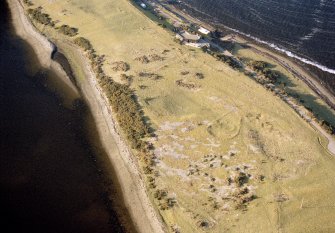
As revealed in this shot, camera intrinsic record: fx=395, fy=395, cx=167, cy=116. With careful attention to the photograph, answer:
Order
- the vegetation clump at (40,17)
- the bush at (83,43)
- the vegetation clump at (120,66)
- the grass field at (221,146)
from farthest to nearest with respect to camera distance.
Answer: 1. the vegetation clump at (40,17)
2. the bush at (83,43)
3. the vegetation clump at (120,66)
4. the grass field at (221,146)

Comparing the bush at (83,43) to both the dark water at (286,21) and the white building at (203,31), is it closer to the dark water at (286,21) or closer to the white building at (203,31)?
the white building at (203,31)

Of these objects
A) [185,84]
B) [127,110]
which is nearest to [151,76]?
[185,84]

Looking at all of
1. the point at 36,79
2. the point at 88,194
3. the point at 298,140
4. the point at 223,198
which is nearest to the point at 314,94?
the point at 298,140

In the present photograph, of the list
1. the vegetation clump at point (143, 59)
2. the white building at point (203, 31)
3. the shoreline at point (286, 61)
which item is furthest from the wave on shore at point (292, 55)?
the vegetation clump at point (143, 59)

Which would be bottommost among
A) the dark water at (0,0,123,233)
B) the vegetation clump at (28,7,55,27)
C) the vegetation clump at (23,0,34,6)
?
the dark water at (0,0,123,233)

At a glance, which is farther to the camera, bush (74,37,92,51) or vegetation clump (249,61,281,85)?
bush (74,37,92,51)

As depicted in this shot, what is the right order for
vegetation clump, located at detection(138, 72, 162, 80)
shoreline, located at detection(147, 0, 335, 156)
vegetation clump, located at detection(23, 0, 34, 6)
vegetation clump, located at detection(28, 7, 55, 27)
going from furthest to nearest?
vegetation clump, located at detection(23, 0, 34, 6) < vegetation clump, located at detection(28, 7, 55, 27) < vegetation clump, located at detection(138, 72, 162, 80) < shoreline, located at detection(147, 0, 335, 156)

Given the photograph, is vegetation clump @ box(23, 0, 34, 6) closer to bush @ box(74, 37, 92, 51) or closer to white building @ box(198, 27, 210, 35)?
bush @ box(74, 37, 92, 51)

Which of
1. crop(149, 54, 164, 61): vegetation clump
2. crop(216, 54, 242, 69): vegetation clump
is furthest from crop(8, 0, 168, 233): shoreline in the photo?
crop(216, 54, 242, 69): vegetation clump
